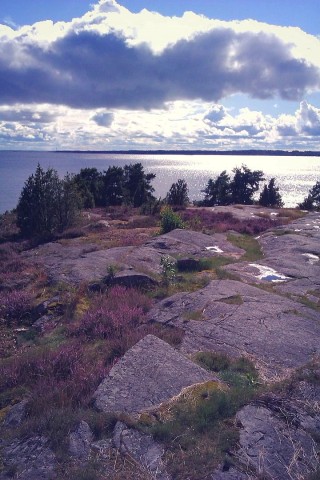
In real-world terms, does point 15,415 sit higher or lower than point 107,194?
higher

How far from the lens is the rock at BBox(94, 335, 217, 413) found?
5.51 m

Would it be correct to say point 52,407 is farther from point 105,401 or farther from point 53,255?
point 53,255

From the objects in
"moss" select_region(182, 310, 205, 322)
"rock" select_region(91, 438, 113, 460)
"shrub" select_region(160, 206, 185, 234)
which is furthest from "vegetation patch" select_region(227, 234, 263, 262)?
"rock" select_region(91, 438, 113, 460)

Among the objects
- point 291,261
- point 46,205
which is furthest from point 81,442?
point 46,205

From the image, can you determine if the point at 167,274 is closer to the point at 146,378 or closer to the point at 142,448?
the point at 146,378

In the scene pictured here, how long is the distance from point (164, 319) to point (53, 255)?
7524mm

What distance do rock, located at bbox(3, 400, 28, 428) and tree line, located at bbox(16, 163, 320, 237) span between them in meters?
14.8

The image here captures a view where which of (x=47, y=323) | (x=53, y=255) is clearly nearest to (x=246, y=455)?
(x=47, y=323)

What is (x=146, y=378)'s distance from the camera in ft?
20.0

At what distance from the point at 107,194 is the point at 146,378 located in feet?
114

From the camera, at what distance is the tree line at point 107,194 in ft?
66.7

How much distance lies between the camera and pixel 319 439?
4.79 metres

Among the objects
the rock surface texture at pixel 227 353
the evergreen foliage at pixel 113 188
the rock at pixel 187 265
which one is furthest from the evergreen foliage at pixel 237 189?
the rock at pixel 187 265

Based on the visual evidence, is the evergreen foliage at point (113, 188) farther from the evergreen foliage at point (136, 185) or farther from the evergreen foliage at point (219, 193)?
the evergreen foliage at point (219, 193)
